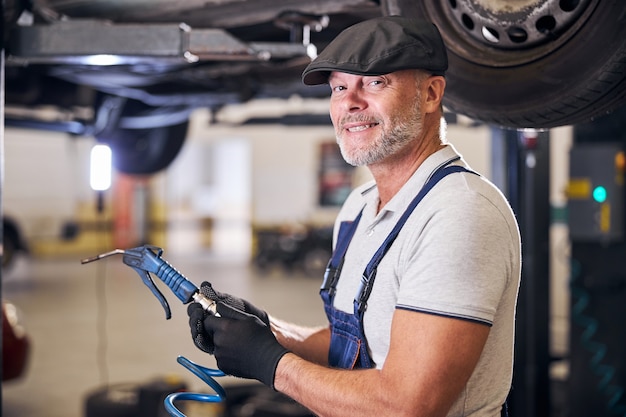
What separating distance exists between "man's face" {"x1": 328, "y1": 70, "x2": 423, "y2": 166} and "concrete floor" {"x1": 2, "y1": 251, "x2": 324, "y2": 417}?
3.28 m

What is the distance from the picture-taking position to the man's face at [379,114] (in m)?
1.35

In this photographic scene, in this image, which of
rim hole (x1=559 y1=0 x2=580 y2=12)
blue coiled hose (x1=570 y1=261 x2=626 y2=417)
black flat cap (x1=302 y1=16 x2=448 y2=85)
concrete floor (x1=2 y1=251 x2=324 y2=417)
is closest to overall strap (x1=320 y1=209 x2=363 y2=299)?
black flat cap (x1=302 y1=16 x2=448 y2=85)

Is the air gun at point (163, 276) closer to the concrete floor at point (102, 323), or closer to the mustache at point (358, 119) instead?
the mustache at point (358, 119)

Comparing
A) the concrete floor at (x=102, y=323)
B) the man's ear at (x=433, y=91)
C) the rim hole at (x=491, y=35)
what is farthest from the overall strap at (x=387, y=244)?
the concrete floor at (x=102, y=323)

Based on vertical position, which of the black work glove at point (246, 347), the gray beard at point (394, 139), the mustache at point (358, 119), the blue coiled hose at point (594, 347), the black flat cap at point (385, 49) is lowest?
the blue coiled hose at point (594, 347)

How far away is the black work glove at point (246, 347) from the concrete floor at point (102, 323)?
3071 mm

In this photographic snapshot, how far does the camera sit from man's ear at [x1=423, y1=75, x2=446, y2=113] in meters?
1.37

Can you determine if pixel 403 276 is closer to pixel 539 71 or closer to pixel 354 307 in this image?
pixel 354 307

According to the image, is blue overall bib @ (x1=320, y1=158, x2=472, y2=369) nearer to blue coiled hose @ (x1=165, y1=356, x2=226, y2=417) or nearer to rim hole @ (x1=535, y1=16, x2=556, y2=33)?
blue coiled hose @ (x1=165, y1=356, x2=226, y2=417)

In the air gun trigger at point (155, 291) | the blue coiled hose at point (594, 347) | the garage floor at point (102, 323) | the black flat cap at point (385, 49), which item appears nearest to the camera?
the black flat cap at point (385, 49)

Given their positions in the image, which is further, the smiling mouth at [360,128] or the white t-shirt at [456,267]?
the smiling mouth at [360,128]

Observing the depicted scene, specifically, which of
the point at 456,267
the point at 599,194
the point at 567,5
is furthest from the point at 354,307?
the point at 599,194

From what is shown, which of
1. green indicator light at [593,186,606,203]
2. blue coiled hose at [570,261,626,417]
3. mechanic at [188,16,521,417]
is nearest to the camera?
mechanic at [188,16,521,417]

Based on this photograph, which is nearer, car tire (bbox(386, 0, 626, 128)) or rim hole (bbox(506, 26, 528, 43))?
car tire (bbox(386, 0, 626, 128))
